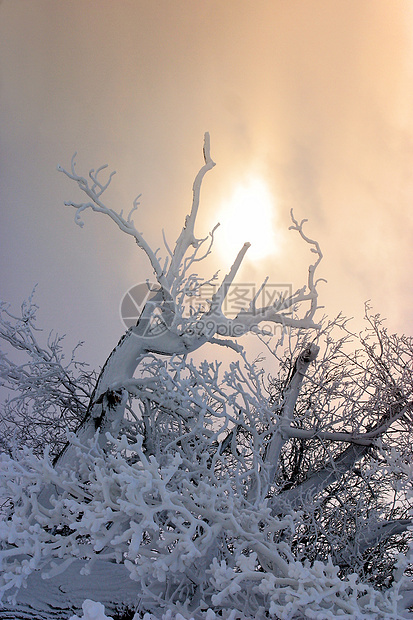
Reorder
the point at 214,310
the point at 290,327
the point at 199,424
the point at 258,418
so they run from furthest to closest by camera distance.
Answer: the point at 290,327 → the point at 214,310 → the point at 258,418 → the point at 199,424

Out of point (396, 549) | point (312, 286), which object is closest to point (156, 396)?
point (312, 286)

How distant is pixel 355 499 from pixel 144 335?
325 cm

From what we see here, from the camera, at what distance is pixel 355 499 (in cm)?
564

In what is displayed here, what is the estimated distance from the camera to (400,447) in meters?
4.85

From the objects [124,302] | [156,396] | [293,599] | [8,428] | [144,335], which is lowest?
[293,599]

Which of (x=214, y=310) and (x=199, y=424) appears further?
(x=214, y=310)

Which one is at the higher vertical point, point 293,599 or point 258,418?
point 258,418

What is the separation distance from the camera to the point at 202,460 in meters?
3.30

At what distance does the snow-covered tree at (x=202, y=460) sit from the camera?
2.56m

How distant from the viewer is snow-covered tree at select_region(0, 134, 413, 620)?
2559mm

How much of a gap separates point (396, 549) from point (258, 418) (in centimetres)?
273

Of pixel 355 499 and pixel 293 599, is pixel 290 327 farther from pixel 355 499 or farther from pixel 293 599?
pixel 293 599

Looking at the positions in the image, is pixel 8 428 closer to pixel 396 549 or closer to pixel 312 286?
pixel 312 286

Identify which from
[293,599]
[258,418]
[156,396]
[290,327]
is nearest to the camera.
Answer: [293,599]
